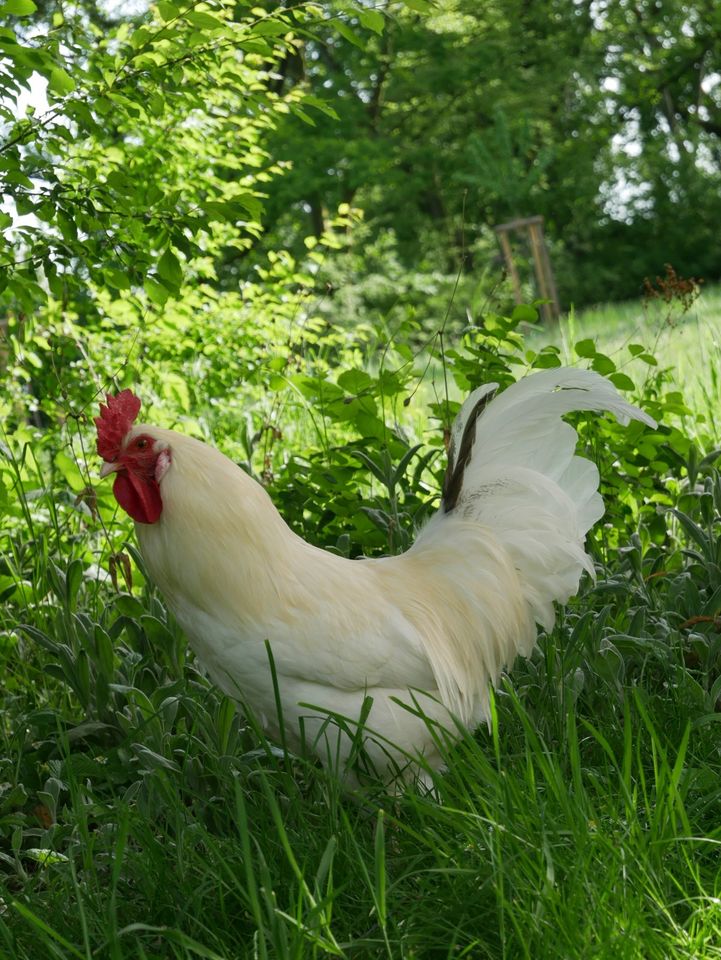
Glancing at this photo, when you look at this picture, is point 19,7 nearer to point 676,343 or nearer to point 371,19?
point 371,19

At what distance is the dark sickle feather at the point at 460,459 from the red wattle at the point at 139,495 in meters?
→ 0.94

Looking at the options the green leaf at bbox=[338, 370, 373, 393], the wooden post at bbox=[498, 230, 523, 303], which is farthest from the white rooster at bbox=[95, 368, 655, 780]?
the wooden post at bbox=[498, 230, 523, 303]

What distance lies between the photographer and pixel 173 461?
2.39 metres

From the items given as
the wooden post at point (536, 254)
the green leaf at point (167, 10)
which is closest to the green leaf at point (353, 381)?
the green leaf at point (167, 10)

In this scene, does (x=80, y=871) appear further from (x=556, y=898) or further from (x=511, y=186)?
(x=511, y=186)

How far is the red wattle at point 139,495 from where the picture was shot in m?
2.38

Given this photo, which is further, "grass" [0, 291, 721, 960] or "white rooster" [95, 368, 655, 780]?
"white rooster" [95, 368, 655, 780]

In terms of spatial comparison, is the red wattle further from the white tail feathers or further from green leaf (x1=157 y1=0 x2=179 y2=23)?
green leaf (x1=157 y1=0 x2=179 y2=23)

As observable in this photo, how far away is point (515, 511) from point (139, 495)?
1.09m

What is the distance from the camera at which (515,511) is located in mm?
2898

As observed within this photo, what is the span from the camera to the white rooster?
91.8 inches

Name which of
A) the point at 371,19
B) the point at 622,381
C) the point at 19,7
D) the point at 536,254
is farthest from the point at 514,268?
the point at 19,7

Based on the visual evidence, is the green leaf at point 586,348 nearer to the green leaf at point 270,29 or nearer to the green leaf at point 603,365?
the green leaf at point 603,365

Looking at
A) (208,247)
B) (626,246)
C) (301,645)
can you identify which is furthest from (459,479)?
(626,246)
